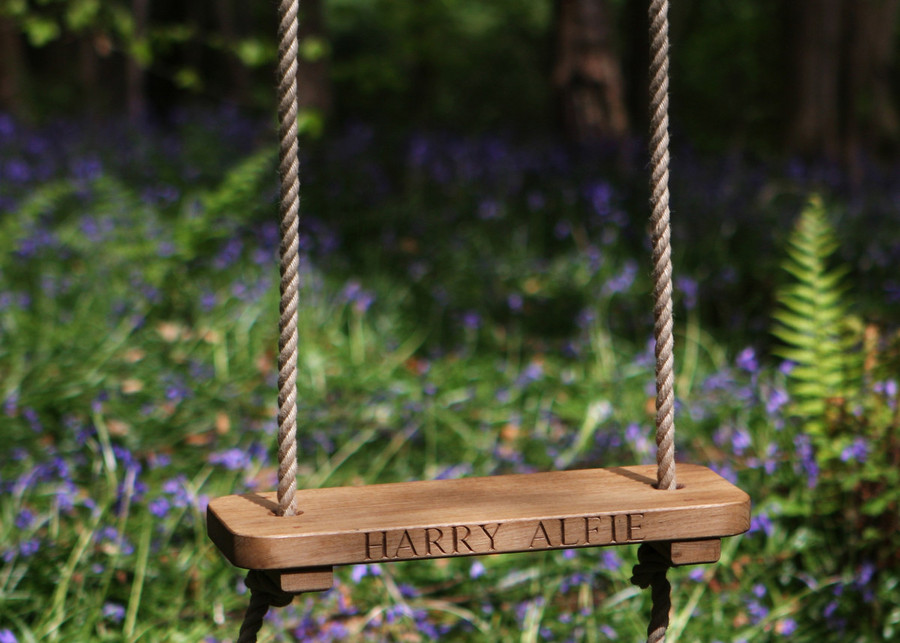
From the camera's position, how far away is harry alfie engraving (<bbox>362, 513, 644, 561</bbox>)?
1.50 meters

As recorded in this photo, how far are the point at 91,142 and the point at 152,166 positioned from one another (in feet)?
2.26

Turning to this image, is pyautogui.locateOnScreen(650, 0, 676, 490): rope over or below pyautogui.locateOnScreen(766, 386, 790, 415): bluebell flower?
over

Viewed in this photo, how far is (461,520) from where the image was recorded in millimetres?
1524

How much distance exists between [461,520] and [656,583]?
417mm

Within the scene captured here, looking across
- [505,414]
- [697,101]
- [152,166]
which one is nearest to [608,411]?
[505,414]

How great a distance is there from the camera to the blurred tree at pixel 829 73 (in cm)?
845

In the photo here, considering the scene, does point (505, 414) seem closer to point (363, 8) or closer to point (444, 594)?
point (444, 594)

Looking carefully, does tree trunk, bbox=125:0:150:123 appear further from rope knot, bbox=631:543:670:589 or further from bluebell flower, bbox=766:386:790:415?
rope knot, bbox=631:543:670:589

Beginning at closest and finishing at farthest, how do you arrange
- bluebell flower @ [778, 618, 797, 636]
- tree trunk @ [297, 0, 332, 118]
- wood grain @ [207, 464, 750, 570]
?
wood grain @ [207, 464, 750, 570] < bluebell flower @ [778, 618, 797, 636] < tree trunk @ [297, 0, 332, 118]

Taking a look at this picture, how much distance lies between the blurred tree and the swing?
7.34 metres

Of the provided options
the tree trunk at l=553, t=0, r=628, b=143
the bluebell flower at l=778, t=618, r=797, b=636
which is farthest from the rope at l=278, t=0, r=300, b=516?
the tree trunk at l=553, t=0, r=628, b=143

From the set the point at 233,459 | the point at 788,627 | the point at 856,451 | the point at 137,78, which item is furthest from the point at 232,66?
the point at 788,627

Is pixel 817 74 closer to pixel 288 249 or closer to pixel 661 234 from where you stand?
pixel 661 234

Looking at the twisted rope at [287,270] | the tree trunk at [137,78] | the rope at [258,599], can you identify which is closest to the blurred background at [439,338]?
the tree trunk at [137,78]
